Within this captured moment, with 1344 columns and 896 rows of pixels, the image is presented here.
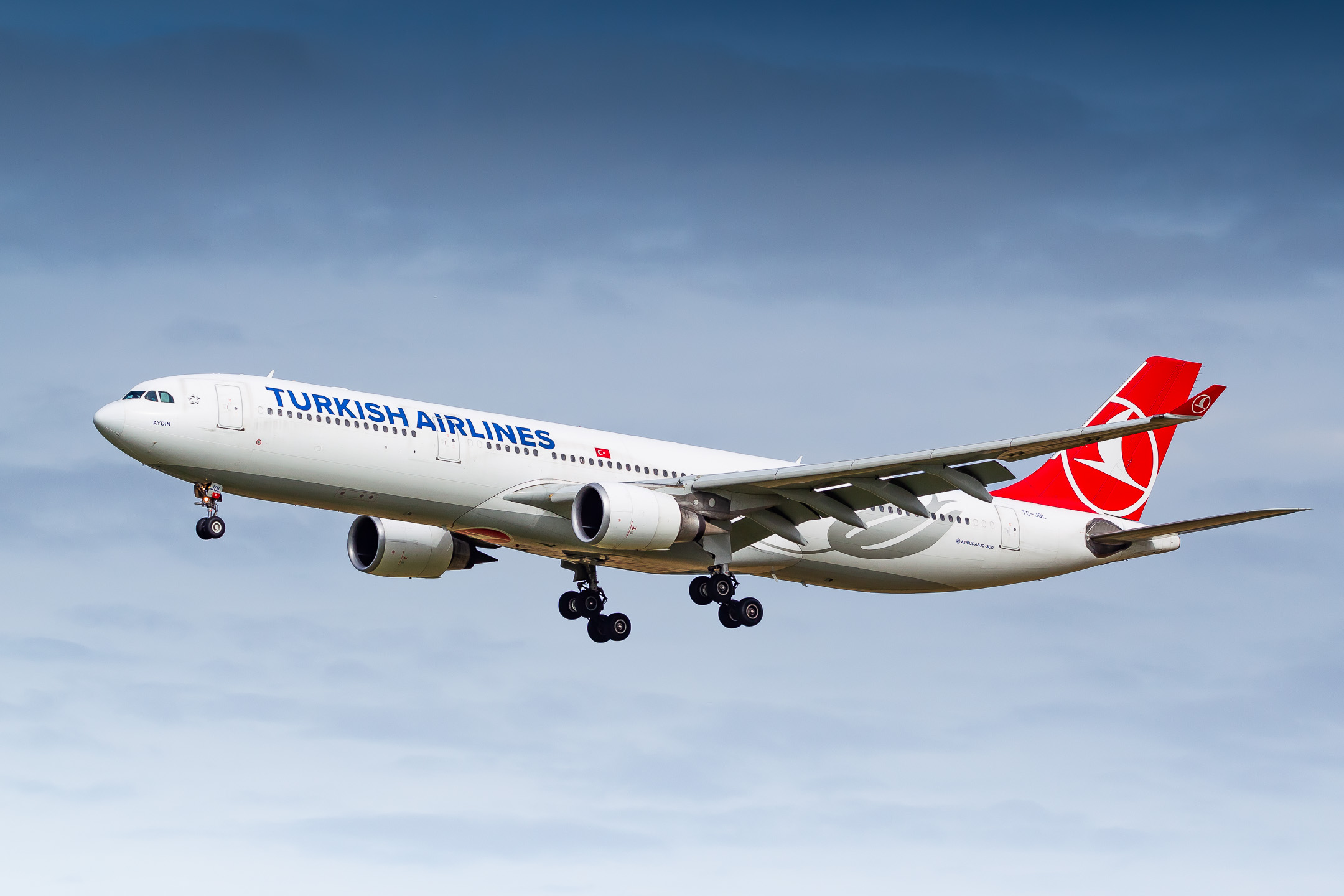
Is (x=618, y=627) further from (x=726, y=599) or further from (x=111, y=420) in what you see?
(x=111, y=420)

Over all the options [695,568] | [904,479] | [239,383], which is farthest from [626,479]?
[239,383]

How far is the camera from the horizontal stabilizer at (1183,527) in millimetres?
41312

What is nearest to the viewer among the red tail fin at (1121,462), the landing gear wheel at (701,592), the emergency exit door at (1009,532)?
the landing gear wheel at (701,592)

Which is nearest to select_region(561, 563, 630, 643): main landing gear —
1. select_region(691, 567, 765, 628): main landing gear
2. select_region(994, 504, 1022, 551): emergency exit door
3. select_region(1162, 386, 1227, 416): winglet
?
select_region(691, 567, 765, 628): main landing gear

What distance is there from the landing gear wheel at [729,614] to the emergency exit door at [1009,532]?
908 centimetres

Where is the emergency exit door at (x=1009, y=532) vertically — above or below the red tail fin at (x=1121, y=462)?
below

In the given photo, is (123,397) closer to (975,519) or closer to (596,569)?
(596,569)

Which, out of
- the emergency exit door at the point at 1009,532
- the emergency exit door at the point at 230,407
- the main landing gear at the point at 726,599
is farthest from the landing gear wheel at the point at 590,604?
the emergency exit door at the point at 230,407

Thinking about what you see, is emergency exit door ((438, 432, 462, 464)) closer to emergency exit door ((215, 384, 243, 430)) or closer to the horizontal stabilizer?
emergency exit door ((215, 384, 243, 430))

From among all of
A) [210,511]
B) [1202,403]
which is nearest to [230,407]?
[210,511]

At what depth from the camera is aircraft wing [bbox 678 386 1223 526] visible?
3919 centimetres

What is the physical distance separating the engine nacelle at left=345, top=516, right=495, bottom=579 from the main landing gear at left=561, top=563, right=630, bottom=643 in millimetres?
2741

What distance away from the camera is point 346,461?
40.1m

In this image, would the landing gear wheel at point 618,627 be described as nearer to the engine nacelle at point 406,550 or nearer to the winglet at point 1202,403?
the engine nacelle at point 406,550
